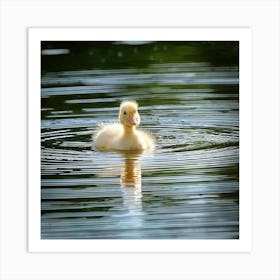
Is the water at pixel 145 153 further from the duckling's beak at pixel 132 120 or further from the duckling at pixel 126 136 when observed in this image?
the duckling's beak at pixel 132 120

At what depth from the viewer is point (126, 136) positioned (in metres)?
15.0

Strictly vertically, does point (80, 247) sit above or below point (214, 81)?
below

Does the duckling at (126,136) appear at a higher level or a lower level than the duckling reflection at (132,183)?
higher

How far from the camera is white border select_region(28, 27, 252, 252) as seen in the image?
14.0 m

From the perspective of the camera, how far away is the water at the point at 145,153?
14023 millimetres

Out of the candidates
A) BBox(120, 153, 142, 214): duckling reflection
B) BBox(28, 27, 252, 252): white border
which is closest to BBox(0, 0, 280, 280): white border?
BBox(28, 27, 252, 252): white border
